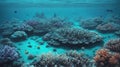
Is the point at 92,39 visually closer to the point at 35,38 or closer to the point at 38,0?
the point at 35,38

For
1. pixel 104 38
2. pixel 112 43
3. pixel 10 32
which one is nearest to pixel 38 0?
pixel 10 32

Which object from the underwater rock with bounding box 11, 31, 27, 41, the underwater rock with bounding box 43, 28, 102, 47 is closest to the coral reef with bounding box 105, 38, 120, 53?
the underwater rock with bounding box 43, 28, 102, 47

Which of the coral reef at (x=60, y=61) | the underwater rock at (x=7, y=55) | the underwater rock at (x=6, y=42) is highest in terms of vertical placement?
the underwater rock at (x=7, y=55)

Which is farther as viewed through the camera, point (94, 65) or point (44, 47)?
point (44, 47)

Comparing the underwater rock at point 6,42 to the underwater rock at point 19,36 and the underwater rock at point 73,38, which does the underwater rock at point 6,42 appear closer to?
the underwater rock at point 19,36

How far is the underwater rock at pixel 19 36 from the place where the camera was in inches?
511

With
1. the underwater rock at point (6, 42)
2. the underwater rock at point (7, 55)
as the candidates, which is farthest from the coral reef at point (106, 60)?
the underwater rock at point (6, 42)

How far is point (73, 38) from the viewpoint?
1136 cm

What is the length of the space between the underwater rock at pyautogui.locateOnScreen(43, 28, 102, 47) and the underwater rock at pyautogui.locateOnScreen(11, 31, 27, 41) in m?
2.18

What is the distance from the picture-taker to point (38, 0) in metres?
37.3

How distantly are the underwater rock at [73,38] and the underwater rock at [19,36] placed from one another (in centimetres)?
218

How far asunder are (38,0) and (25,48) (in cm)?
2685

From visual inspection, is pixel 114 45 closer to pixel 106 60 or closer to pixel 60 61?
pixel 106 60

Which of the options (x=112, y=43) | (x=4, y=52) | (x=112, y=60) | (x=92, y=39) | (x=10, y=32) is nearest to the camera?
(x=112, y=60)
